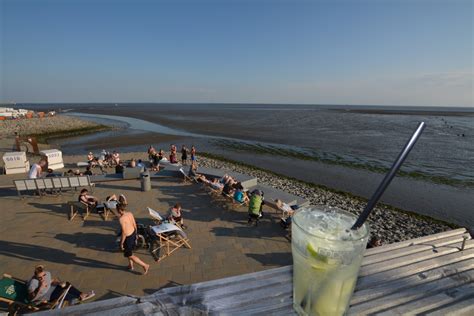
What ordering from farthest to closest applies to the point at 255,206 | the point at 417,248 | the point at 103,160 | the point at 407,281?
the point at 103,160 < the point at 255,206 < the point at 417,248 < the point at 407,281

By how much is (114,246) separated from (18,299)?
200 cm

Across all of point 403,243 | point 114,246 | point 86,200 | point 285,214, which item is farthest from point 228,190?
point 403,243

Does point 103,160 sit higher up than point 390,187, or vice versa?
point 103,160

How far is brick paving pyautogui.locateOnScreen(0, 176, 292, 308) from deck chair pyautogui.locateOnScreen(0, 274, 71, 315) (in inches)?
25.8

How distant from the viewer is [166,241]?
225 inches

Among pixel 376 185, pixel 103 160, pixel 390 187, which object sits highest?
pixel 103 160

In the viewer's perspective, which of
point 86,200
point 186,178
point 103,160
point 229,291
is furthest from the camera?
point 103,160

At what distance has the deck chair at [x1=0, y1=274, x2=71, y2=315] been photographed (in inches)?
151

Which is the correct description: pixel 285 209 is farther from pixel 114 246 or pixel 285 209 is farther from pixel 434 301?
pixel 434 301

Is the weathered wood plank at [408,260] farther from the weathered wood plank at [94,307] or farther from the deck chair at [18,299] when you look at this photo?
the deck chair at [18,299]

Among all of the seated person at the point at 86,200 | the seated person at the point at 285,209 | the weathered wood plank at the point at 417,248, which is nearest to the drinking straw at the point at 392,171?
the weathered wood plank at the point at 417,248

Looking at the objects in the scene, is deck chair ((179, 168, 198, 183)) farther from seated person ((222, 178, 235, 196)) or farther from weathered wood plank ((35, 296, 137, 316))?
weathered wood plank ((35, 296, 137, 316))

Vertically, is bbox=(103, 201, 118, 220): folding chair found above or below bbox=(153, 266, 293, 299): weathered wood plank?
below

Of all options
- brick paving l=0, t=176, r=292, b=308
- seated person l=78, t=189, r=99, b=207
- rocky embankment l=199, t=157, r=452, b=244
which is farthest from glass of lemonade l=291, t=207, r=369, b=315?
rocky embankment l=199, t=157, r=452, b=244
